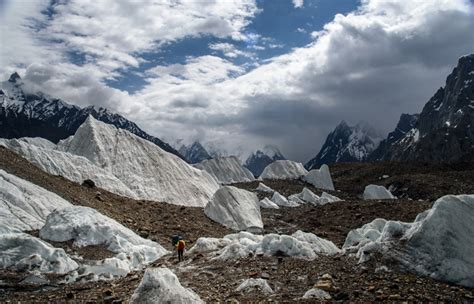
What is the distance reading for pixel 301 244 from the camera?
1852 centimetres

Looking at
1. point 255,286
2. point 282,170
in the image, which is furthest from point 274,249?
point 282,170

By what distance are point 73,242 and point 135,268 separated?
405cm

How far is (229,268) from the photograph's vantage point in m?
17.2

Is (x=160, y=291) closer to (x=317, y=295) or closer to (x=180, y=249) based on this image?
(x=317, y=295)

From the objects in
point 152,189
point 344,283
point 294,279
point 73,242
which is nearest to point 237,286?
point 294,279

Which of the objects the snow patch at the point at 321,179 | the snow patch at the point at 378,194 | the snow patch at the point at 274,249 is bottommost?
the snow patch at the point at 274,249

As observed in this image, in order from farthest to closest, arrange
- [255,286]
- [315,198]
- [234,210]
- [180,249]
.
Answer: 1. [315,198]
2. [234,210]
3. [180,249]
4. [255,286]

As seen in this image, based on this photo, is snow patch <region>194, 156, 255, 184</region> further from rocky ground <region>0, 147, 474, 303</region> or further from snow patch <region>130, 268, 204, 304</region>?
snow patch <region>130, 268, 204, 304</region>

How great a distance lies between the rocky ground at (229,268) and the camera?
1283cm

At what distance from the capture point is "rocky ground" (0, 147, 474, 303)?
12828mm

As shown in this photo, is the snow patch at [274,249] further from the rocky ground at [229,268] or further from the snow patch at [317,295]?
the snow patch at [317,295]

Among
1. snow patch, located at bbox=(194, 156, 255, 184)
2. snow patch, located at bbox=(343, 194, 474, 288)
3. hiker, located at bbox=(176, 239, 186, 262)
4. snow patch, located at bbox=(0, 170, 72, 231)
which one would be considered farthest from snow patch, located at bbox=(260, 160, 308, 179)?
snow patch, located at bbox=(343, 194, 474, 288)

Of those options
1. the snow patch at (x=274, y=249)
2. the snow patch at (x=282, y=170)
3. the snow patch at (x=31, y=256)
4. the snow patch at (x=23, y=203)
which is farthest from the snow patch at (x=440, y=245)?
the snow patch at (x=282, y=170)

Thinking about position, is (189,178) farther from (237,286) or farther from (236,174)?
(236,174)
